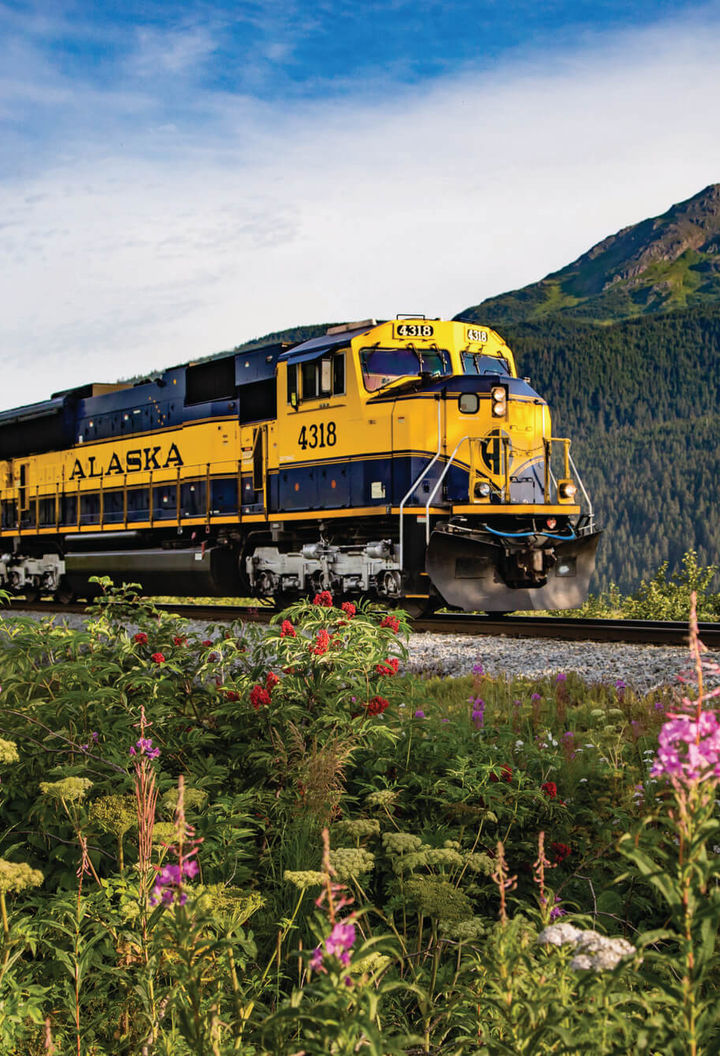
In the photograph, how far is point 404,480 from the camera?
12047mm

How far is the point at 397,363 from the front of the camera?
12.7 meters

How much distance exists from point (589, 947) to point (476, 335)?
12.1 metres

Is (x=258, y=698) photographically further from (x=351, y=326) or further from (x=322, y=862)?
(x=351, y=326)

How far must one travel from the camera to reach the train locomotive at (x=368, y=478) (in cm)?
1180

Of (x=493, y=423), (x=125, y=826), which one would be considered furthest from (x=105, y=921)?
(x=493, y=423)

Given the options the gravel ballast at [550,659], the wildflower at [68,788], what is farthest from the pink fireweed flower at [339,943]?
the gravel ballast at [550,659]

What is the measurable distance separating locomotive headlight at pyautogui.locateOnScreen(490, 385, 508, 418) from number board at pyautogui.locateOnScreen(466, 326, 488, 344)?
125cm

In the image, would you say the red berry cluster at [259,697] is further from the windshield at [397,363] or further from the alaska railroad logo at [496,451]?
the windshield at [397,363]

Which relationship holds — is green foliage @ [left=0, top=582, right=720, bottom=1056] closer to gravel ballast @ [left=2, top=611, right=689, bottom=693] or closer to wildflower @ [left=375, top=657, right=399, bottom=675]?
wildflower @ [left=375, top=657, right=399, bottom=675]

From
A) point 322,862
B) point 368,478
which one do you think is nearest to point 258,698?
point 322,862

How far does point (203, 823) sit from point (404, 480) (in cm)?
859

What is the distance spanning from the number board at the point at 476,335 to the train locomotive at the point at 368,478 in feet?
0.10

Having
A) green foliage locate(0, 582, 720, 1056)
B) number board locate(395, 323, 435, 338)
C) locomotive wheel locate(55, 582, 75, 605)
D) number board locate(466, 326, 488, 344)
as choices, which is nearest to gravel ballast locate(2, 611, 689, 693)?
green foliage locate(0, 582, 720, 1056)

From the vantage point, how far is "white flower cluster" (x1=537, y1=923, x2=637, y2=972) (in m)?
1.85
